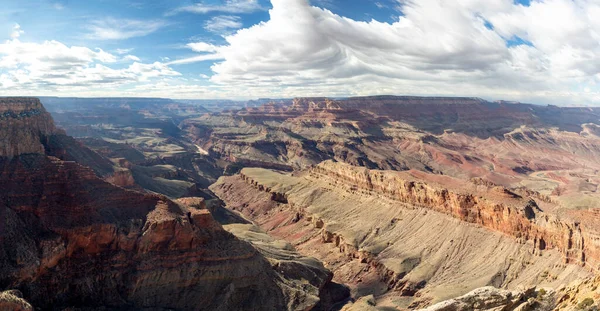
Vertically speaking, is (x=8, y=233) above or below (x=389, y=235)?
above

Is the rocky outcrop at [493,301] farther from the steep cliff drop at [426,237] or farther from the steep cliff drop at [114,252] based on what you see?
the steep cliff drop at [114,252]

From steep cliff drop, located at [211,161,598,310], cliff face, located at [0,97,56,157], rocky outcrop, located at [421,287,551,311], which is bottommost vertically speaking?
steep cliff drop, located at [211,161,598,310]

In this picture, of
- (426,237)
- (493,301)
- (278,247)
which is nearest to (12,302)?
(278,247)

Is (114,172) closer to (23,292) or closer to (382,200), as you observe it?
(23,292)

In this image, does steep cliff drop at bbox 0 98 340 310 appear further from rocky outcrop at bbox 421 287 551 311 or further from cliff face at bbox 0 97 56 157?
rocky outcrop at bbox 421 287 551 311

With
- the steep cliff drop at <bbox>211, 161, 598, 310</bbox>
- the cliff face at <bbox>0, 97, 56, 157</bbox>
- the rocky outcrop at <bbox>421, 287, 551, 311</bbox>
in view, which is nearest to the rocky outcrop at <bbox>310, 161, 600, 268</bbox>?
the steep cliff drop at <bbox>211, 161, 598, 310</bbox>

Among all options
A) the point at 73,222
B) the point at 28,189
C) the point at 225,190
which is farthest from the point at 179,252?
the point at 225,190
